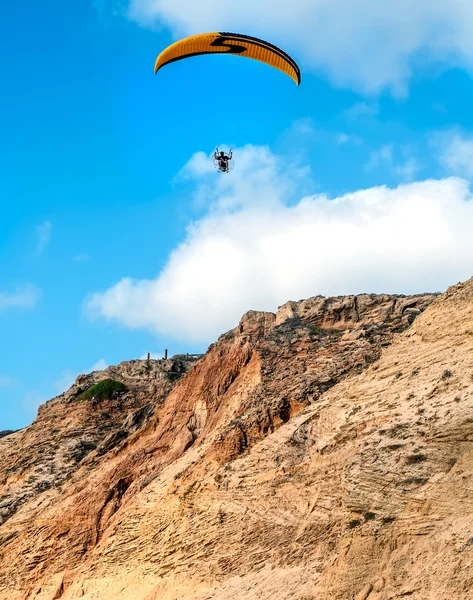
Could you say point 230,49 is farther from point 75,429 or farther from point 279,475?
point 75,429

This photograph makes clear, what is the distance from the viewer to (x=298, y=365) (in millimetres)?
34719

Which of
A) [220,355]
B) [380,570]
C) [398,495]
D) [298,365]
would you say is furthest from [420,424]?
[220,355]

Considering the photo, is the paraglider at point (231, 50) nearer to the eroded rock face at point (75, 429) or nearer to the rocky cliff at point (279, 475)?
the rocky cliff at point (279, 475)

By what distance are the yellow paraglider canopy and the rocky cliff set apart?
10.9 meters

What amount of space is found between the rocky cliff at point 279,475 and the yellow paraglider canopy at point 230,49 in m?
10.9

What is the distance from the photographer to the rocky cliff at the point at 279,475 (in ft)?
66.7

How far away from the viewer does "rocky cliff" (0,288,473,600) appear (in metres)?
20.3

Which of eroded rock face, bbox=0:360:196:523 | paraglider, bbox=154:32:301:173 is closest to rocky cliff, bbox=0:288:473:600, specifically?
eroded rock face, bbox=0:360:196:523

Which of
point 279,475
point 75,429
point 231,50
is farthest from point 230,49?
point 75,429

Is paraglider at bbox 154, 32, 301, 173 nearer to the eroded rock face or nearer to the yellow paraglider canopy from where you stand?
the yellow paraglider canopy

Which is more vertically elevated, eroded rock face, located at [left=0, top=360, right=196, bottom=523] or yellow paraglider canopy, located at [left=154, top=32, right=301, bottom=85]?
yellow paraglider canopy, located at [left=154, top=32, right=301, bottom=85]

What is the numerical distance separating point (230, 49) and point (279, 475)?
16664 millimetres

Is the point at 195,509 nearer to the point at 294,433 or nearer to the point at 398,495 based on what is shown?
the point at 294,433

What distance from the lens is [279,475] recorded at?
26.9m
